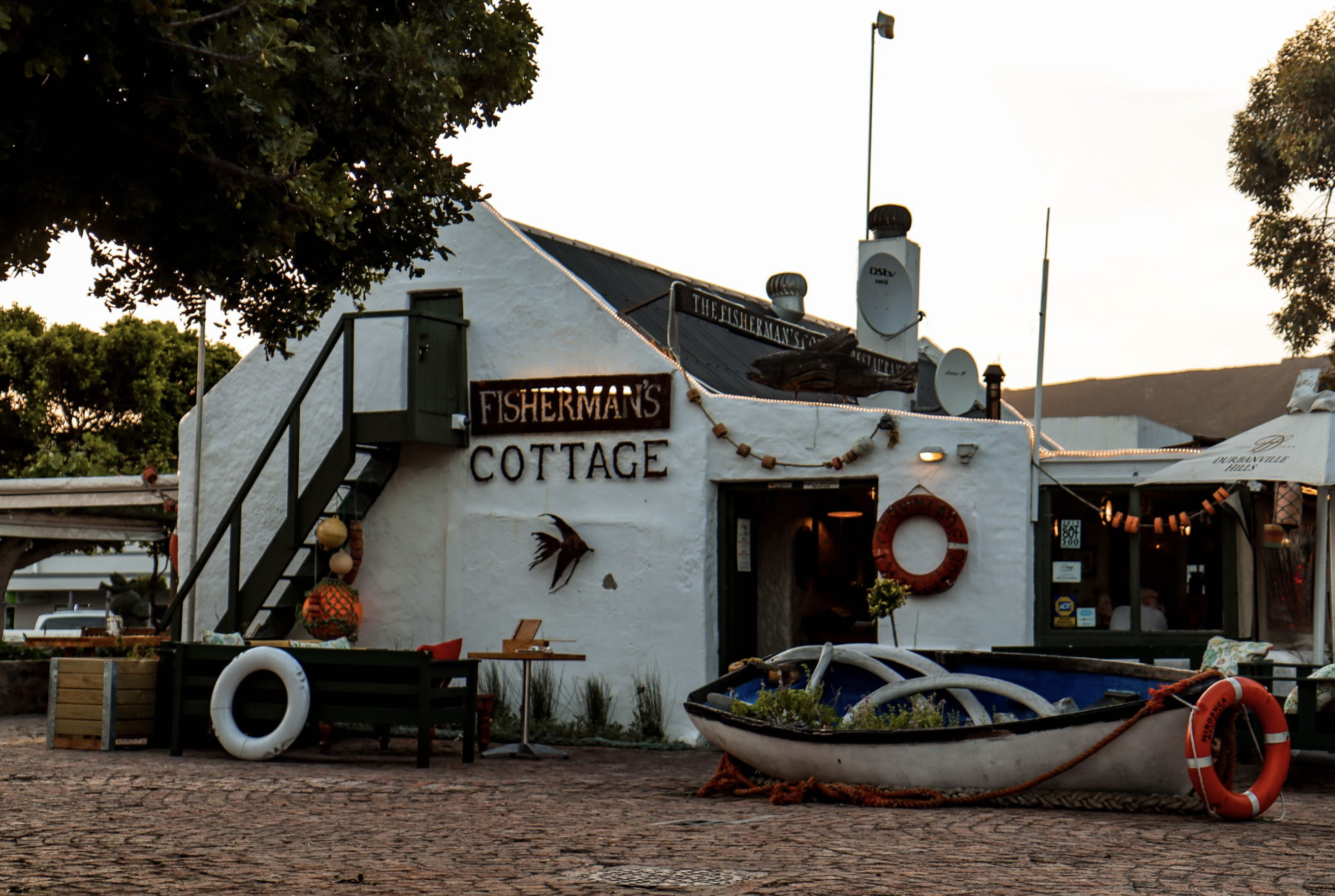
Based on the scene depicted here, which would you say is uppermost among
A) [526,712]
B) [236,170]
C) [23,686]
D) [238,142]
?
[238,142]

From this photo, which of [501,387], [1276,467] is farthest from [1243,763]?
[501,387]

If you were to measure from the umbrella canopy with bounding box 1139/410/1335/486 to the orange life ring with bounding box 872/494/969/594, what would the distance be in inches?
74.4

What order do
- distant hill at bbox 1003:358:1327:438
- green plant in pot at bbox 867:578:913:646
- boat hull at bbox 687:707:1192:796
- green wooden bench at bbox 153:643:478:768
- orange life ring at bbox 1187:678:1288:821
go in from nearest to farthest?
orange life ring at bbox 1187:678:1288:821 → boat hull at bbox 687:707:1192:796 → green wooden bench at bbox 153:643:478:768 → green plant in pot at bbox 867:578:913:646 → distant hill at bbox 1003:358:1327:438

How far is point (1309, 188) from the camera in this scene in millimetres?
21328

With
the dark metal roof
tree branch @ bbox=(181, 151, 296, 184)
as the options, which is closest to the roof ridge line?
the dark metal roof

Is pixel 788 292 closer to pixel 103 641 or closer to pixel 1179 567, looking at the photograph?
pixel 1179 567

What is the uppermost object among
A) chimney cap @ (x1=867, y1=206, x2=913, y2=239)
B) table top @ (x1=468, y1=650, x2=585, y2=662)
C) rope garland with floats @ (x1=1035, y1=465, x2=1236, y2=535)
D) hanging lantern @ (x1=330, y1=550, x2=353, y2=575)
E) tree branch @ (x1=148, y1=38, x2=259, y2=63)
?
chimney cap @ (x1=867, y1=206, x2=913, y2=239)

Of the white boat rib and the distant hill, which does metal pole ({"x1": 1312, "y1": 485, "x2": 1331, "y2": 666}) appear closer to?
the white boat rib

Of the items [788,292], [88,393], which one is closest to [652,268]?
[788,292]

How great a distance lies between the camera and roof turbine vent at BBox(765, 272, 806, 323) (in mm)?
19391

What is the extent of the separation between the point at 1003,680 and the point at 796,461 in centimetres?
414

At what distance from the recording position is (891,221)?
62.3 feet

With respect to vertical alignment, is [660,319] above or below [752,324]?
above

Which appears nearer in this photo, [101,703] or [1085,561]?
[101,703]
